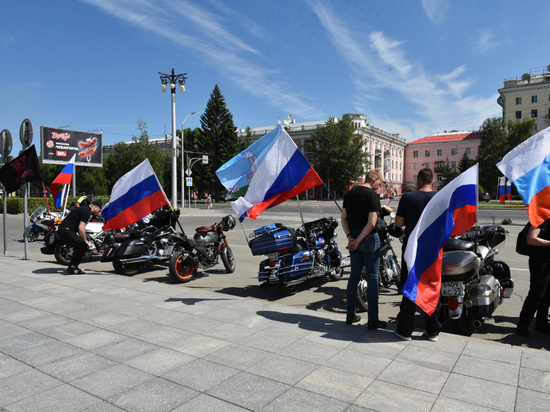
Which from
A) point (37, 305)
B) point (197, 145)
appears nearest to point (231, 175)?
point (37, 305)

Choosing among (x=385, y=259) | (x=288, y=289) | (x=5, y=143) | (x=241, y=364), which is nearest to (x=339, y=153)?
(x=5, y=143)

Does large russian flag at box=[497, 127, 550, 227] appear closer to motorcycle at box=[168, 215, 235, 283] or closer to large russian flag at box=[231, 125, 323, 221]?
large russian flag at box=[231, 125, 323, 221]

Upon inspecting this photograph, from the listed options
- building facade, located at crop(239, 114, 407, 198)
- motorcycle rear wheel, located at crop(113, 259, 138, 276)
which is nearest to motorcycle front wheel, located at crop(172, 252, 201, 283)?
motorcycle rear wheel, located at crop(113, 259, 138, 276)

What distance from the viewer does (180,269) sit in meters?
7.75

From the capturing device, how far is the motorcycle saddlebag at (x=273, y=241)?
248 inches

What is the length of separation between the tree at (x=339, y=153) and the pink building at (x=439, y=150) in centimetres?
1721

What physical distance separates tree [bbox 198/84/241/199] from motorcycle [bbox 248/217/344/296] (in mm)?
59776

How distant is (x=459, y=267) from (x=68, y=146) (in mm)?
31985

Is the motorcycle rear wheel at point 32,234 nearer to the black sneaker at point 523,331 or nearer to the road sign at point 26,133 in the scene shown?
the road sign at point 26,133

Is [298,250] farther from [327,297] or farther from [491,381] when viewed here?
[491,381]

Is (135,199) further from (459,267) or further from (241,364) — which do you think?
(459,267)

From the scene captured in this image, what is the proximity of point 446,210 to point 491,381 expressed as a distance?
1557 mm

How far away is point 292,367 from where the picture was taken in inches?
138

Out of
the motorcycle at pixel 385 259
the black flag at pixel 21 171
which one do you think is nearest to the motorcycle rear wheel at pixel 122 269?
the black flag at pixel 21 171
